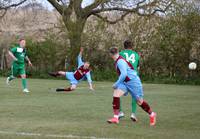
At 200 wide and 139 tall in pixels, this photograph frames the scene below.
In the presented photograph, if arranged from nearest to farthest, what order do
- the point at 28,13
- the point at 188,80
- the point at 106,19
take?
the point at 188,80 → the point at 106,19 → the point at 28,13

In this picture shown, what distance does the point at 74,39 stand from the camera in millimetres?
35312

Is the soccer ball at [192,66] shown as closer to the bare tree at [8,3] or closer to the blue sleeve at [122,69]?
the bare tree at [8,3]

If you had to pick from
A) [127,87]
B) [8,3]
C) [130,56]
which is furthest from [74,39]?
[127,87]

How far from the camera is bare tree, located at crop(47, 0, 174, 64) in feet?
116

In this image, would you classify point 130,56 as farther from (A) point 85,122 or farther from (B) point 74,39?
(B) point 74,39

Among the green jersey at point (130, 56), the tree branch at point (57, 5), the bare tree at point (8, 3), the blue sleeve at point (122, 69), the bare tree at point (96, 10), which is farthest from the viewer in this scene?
the bare tree at point (8, 3)

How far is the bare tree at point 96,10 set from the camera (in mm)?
35500

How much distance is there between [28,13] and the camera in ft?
135

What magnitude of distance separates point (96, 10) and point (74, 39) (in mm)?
3223

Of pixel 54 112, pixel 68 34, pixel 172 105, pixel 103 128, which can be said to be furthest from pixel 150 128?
pixel 68 34

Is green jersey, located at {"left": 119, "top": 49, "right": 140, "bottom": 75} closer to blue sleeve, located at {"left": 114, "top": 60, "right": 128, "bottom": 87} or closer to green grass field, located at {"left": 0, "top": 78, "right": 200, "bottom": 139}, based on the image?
blue sleeve, located at {"left": 114, "top": 60, "right": 128, "bottom": 87}

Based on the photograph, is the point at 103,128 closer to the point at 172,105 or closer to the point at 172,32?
the point at 172,105

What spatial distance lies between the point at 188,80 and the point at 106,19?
25.9 feet

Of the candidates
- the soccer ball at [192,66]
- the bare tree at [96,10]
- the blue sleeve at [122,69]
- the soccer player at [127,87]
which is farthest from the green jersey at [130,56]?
the bare tree at [96,10]
